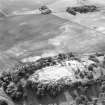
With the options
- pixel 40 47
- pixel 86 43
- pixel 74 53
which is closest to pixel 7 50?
pixel 40 47

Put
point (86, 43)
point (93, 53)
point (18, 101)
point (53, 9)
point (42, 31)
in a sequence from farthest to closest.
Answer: point (53, 9) < point (42, 31) < point (86, 43) < point (93, 53) < point (18, 101)

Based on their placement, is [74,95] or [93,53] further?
[93,53]

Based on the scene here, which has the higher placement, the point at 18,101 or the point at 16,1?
the point at 16,1

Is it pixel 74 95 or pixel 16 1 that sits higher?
pixel 16 1

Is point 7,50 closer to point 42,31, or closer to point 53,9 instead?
point 42,31

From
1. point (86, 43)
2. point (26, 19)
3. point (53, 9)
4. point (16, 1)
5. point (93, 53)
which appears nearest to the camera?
point (93, 53)

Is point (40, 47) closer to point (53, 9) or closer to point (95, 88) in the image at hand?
point (95, 88)

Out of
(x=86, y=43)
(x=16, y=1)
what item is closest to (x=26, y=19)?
(x=16, y=1)

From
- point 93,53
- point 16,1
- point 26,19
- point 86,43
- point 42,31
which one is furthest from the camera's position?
point 16,1

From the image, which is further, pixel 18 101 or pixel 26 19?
pixel 26 19
